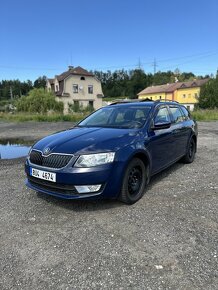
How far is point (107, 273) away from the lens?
2410mm

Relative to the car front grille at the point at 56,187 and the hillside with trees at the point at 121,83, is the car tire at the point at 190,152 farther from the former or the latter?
the hillside with trees at the point at 121,83

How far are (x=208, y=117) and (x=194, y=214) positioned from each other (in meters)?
22.0

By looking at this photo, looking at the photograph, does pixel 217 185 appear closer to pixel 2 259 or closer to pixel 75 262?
pixel 75 262

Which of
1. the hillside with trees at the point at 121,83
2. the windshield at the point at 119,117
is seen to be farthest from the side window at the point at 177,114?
the hillside with trees at the point at 121,83

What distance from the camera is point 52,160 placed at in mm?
3518

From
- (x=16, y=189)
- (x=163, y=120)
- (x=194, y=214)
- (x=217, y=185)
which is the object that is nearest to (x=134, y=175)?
(x=194, y=214)

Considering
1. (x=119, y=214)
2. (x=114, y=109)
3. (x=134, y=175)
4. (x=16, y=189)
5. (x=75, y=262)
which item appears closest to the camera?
(x=75, y=262)

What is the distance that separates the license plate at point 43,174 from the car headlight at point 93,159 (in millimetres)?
389

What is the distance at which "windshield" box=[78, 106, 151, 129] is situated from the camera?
443cm

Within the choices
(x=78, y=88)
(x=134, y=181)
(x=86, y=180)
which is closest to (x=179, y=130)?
(x=134, y=181)

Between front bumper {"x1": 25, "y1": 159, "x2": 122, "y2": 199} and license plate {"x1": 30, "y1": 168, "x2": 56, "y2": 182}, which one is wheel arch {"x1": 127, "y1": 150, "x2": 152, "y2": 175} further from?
license plate {"x1": 30, "y1": 168, "x2": 56, "y2": 182}

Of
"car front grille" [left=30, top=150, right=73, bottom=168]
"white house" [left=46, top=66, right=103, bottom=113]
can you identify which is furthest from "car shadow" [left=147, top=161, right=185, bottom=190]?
"white house" [left=46, top=66, right=103, bottom=113]

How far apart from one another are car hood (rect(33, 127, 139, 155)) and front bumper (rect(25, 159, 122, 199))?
10.3 inches

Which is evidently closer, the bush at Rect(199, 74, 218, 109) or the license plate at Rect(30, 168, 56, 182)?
the license plate at Rect(30, 168, 56, 182)
